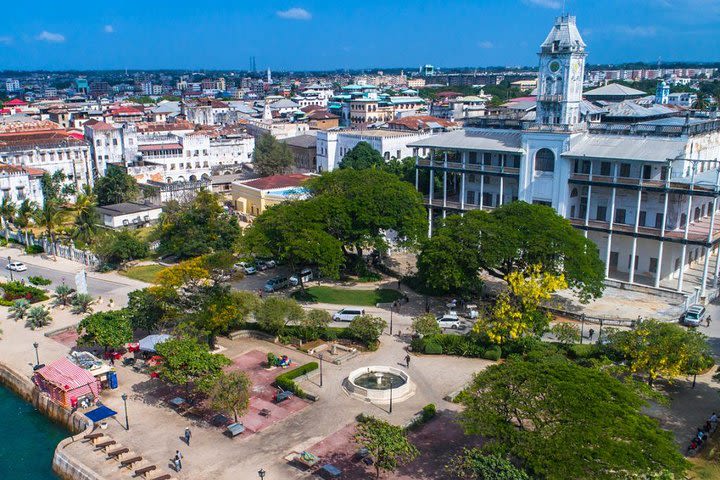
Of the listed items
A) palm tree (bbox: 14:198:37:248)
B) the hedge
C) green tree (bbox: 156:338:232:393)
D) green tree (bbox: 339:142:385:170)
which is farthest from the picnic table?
green tree (bbox: 339:142:385:170)

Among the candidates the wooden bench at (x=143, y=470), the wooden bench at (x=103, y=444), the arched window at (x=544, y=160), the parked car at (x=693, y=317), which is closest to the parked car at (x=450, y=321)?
the parked car at (x=693, y=317)

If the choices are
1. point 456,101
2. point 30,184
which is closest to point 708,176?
point 30,184

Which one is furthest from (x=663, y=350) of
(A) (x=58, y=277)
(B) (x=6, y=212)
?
(B) (x=6, y=212)

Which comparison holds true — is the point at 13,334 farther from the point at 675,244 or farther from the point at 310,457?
the point at 675,244

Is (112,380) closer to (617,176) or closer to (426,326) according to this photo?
(426,326)

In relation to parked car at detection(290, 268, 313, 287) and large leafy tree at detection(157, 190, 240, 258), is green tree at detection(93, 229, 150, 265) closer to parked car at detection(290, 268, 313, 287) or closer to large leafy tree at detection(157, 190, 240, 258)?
large leafy tree at detection(157, 190, 240, 258)

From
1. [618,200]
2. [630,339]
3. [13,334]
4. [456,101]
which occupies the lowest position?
[13,334]

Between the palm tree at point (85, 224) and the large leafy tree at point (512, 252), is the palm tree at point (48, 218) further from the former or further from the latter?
the large leafy tree at point (512, 252)
